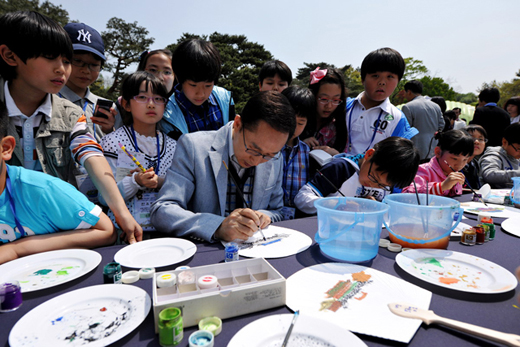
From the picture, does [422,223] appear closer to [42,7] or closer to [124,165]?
[124,165]

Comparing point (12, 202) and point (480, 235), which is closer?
point (12, 202)

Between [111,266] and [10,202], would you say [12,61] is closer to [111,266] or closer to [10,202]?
[10,202]

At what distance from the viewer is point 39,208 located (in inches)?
48.1

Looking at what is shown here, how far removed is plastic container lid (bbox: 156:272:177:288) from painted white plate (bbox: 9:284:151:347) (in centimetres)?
7

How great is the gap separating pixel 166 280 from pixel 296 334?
40cm

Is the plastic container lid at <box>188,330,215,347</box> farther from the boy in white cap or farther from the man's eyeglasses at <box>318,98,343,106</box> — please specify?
the man's eyeglasses at <box>318,98,343,106</box>

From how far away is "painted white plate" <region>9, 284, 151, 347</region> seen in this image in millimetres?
672

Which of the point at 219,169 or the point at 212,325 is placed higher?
the point at 219,169

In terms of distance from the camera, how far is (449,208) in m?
1.16

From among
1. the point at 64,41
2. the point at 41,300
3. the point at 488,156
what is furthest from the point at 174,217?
the point at 488,156

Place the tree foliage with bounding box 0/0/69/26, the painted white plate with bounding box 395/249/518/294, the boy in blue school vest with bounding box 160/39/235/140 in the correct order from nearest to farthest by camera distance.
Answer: the painted white plate with bounding box 395/249/518/294, the boy in blue school vest with bounding box 160/39/235/140, the tree foliage with bounding box 0/0/69/26

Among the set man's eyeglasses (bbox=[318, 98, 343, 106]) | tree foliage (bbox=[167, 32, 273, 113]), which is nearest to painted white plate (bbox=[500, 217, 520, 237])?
man's eyeglasses (bbox=[318, 98, 343, 106])

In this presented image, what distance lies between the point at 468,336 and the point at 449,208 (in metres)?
0.58

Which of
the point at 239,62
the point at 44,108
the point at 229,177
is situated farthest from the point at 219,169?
the point at 239,62
